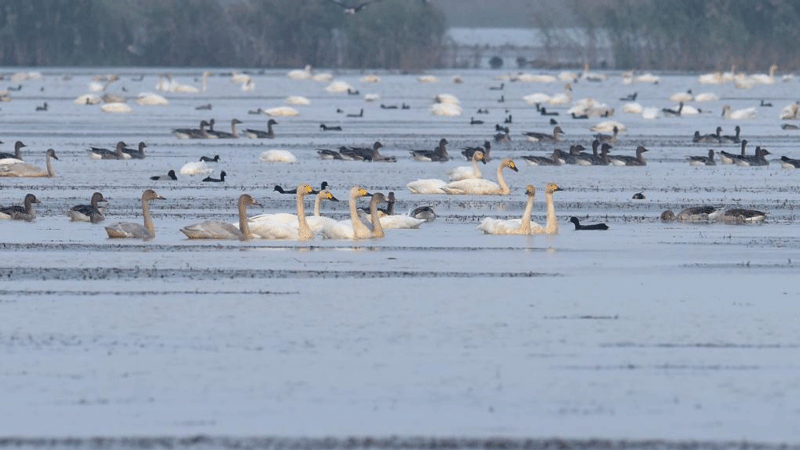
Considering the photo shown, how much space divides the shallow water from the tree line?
2603 inches

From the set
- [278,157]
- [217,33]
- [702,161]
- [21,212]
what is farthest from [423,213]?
[217,33]

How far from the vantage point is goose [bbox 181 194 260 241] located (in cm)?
1712

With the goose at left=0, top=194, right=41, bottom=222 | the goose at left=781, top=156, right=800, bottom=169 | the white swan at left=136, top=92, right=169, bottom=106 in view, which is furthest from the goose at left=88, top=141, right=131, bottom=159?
the white swan at left=136, top=92, right=169, bottom=106

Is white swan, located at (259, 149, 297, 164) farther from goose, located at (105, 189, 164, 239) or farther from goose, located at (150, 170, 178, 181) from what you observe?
goose, located at (105, 189, 164, 239)

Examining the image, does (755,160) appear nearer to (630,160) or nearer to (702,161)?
(702,161)

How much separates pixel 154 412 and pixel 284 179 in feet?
52.9

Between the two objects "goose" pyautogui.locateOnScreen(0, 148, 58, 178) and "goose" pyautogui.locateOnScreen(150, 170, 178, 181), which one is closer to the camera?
"goose" pyautogui.locateOnScreen(150, 170, 178, 181)

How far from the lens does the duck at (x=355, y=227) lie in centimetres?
1741

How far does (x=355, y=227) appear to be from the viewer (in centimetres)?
1745

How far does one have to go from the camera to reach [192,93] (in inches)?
2474

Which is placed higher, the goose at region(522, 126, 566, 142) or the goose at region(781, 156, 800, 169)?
the goose at region(781, 156, 800, 169)

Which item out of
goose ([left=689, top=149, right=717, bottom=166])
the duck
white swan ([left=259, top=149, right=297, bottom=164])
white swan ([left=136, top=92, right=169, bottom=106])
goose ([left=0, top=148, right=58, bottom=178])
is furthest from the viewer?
white swan ([left=136, top=92, right=169, bottom=106])

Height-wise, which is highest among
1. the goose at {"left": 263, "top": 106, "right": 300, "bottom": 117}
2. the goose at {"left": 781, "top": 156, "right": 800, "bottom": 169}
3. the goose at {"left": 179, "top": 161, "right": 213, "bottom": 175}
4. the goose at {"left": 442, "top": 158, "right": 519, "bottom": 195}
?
the goose at {"left": 781, "top": 156, "right": 800, "bottom": 169}

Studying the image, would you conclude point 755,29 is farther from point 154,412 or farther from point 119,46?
point 154,412
